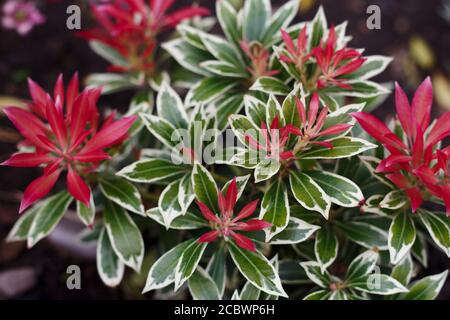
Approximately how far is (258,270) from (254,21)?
71 cm

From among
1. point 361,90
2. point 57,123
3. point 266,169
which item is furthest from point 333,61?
point 57,123

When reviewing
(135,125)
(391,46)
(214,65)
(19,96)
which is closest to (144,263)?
(135,125)

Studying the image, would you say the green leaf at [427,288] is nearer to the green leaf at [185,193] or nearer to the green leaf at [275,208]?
the green leaf at [275,208]

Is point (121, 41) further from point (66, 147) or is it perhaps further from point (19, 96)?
point (19, 96)

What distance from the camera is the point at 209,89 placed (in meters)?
1.52

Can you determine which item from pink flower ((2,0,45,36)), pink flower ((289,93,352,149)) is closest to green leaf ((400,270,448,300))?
pink flower ((289,93,352,149))

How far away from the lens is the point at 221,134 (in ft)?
4.86

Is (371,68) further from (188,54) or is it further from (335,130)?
(188,54)

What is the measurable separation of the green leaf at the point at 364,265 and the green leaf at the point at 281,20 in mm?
626

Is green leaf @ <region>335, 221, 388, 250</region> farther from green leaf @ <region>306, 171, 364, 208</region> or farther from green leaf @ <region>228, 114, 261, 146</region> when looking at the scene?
green leaf @ <region>228, 114, 261, 146</region>

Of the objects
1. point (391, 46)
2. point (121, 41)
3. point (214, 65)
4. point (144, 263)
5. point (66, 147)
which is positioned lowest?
point (144, 263)

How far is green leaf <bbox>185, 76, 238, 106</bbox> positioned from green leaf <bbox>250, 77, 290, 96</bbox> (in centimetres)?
16

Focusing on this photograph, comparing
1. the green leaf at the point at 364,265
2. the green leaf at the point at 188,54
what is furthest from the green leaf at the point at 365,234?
the green leaf at the point at 188,54

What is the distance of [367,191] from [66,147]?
725 millimetres
